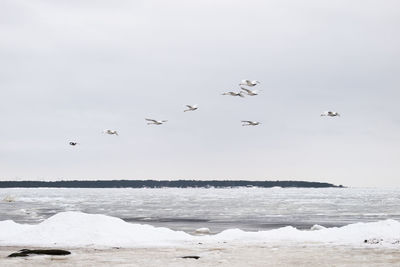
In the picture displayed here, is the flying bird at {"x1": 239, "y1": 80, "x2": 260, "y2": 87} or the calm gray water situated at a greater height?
the flying bird at {"x1": 239, "y1": 80, "x2": 260, "y2": 87}

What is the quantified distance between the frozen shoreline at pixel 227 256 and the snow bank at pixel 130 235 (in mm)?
2153

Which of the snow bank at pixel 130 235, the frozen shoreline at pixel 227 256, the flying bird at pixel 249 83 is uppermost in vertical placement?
the flying bird at pixel 249 83

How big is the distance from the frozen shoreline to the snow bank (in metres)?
2.15

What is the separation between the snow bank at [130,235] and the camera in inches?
1110

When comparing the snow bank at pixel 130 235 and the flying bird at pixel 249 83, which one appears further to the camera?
the snow bank at pixel 130 235

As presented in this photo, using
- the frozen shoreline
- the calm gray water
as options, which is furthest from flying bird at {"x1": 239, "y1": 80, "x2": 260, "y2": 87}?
the calm gray water

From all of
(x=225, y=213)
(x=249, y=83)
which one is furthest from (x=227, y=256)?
(x=225, y=213)

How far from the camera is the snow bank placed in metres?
28.2

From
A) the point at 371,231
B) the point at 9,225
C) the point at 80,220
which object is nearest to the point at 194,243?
the point at 80,220

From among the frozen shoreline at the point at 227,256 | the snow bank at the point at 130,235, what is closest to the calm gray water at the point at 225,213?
the snow bank at the point at 130,235

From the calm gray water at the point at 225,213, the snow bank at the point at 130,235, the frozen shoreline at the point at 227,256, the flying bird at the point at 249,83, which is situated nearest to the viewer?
the frozen shoreline at the point at 227,256

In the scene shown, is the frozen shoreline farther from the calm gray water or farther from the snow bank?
the calm gray water

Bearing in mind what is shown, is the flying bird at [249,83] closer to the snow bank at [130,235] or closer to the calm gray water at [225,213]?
the snow bank at [130,235]

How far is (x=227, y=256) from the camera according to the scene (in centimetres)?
2295
